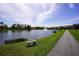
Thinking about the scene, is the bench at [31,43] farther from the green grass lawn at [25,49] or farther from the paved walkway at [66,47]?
the paved walkway at [66,47]

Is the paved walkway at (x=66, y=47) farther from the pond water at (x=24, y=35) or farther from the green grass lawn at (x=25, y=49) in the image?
the pond water at (x=24, y=35)

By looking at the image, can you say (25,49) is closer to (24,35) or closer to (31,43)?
(31,43)

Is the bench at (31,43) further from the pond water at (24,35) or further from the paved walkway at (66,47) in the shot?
the paved walkway at (66,47)

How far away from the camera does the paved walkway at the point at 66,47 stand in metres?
3.18

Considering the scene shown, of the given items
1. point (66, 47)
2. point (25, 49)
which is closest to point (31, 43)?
point (25, 49)

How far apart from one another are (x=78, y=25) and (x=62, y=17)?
1.05ft

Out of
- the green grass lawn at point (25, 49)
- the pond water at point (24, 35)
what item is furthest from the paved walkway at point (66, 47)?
the pond water at point (24, 35)

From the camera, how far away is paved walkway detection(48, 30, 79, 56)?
3.18 metres

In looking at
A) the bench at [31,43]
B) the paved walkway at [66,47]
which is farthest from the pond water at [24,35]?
the paved walkway at [66,47]

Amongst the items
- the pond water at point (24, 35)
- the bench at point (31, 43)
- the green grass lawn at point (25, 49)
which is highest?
the pond water at point (24, 35)

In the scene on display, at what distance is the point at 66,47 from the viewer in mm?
3223

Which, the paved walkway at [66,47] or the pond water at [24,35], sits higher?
the pond water at [24,35]

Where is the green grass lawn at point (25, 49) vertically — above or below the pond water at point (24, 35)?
below

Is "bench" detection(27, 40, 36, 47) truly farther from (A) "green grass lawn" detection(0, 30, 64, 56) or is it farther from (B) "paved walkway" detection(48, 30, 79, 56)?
(B) "paved walkway" detection(48, 30, 79, 56)
